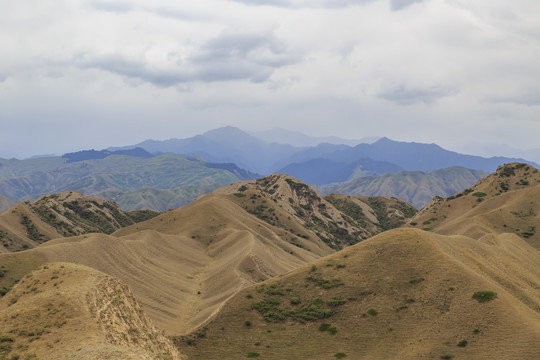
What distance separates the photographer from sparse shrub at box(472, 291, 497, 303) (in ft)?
190

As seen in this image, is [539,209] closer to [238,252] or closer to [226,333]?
[238,252]

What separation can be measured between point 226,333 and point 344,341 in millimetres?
17539

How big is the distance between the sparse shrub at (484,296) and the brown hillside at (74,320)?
39907 mm

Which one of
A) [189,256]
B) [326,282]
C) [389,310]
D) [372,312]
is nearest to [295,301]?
[326,282]

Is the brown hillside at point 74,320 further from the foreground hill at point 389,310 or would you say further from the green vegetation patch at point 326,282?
the green vegetation patch at point 326,282

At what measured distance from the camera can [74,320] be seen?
126 feet

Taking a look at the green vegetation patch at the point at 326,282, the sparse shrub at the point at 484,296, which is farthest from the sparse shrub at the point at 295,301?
the sparse shrub at the point at 484,296

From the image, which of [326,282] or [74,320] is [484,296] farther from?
[74,320]

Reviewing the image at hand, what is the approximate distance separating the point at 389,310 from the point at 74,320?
43.2 metres

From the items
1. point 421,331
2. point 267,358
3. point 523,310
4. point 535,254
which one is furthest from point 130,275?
point 535,254

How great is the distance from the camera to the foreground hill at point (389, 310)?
2124 inches

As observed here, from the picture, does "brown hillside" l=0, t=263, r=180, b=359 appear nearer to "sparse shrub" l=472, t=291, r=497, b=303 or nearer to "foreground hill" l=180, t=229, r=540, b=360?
"foreground hill" l=180, t=229, r=540, b=360

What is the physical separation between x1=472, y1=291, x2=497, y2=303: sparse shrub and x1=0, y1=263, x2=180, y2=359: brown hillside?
39.9 meters

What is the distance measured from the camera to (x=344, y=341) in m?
60.5
